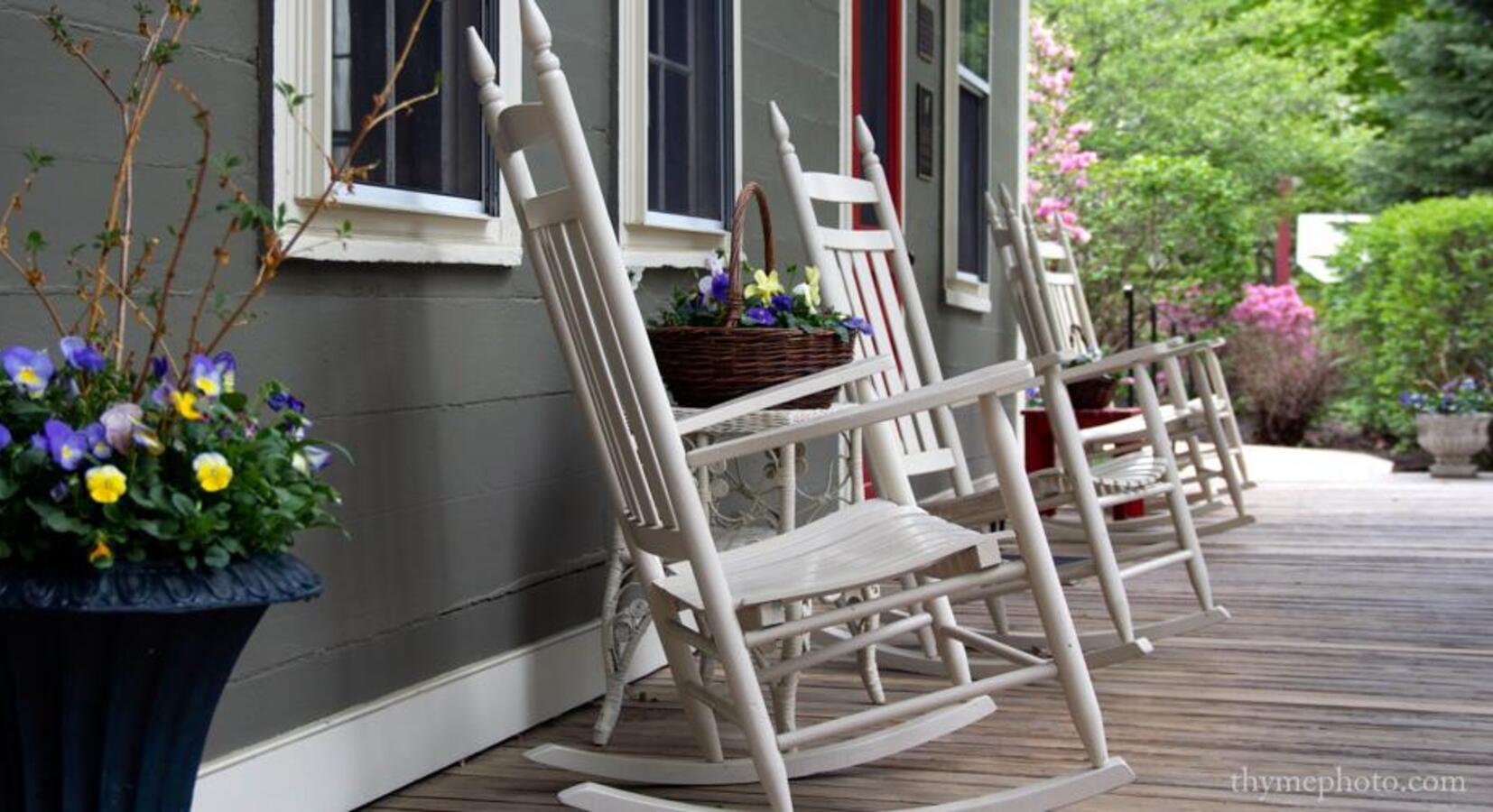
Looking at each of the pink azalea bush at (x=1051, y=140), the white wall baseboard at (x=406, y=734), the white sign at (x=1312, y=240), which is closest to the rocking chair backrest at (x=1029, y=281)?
the white wall baseboard at (x=406, y=734)

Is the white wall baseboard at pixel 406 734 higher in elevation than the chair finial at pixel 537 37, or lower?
lower

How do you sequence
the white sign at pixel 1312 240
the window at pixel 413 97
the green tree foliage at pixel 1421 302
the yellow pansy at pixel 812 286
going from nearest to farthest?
the window at pixel 413 97
the yellow pansy at pixel 812 286
the green tree foliage at pixel 1421 302
the white sign at pixel 1312 240

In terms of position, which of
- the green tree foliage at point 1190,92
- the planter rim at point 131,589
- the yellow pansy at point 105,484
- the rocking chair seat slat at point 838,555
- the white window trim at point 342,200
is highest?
the green tree foliage at point 1190,92

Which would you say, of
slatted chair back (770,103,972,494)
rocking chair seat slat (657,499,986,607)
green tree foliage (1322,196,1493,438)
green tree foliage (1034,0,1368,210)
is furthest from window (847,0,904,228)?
green tree foliage (1034,0,1368,210)

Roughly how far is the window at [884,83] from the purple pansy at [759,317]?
2.30m

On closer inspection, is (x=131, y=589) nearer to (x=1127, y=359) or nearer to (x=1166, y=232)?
(x=1127, y=359)

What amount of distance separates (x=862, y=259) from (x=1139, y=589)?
5.33ft

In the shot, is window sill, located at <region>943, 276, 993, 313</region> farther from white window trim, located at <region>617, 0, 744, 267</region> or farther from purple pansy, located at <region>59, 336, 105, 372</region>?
purple pansy, located at <region>59, 336, 105, 372</region>

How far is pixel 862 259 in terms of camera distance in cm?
359

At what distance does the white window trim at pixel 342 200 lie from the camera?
2316 mm

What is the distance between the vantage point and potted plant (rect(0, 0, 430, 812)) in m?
1.63

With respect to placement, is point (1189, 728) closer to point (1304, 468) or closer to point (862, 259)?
point (862, 259)

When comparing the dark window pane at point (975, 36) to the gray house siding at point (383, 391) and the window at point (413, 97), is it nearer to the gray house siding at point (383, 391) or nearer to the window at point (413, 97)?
the gray house siding at point (383, 391)

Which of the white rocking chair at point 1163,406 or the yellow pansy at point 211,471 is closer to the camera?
the yellow pansy at point 211,471
